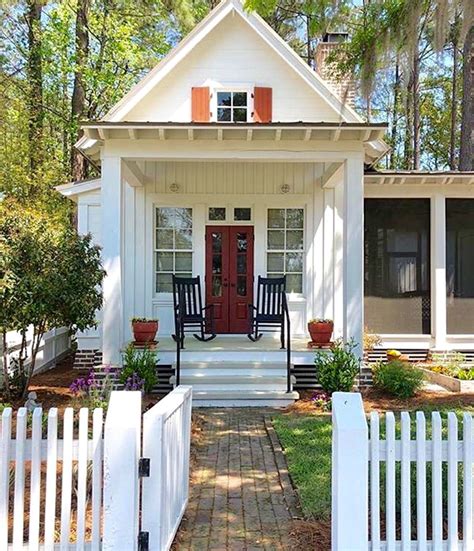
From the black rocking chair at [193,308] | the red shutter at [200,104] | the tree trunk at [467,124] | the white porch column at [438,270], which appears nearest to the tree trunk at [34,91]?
the red shutter at [200,104]

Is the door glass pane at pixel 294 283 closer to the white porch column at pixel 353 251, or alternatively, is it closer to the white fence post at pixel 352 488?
the white porch column at pixel 353 251

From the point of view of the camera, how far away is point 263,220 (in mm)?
10281

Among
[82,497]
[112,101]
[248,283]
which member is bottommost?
[82,497]

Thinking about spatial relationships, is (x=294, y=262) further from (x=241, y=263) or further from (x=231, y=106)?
(x=231, y=106)

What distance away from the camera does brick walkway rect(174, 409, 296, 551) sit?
3.26m

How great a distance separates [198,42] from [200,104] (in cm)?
111

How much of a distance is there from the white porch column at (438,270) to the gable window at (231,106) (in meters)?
3.96

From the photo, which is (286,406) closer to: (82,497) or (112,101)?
(82,497)

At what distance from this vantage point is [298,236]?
10.4m

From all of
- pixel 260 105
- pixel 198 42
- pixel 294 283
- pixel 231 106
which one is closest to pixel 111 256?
pixel 294 283

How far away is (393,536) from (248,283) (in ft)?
25.5

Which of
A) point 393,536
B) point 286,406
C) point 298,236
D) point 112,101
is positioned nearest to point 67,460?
point 393,536

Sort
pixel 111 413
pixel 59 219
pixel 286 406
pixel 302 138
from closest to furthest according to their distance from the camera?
pixel 111 413
pixel 286 406
pixel 302 138
pixel 59 219

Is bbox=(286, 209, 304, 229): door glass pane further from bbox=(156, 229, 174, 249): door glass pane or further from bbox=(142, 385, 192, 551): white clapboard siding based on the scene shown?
bbox=(142, 385, 192, 551): white clapboard siding
